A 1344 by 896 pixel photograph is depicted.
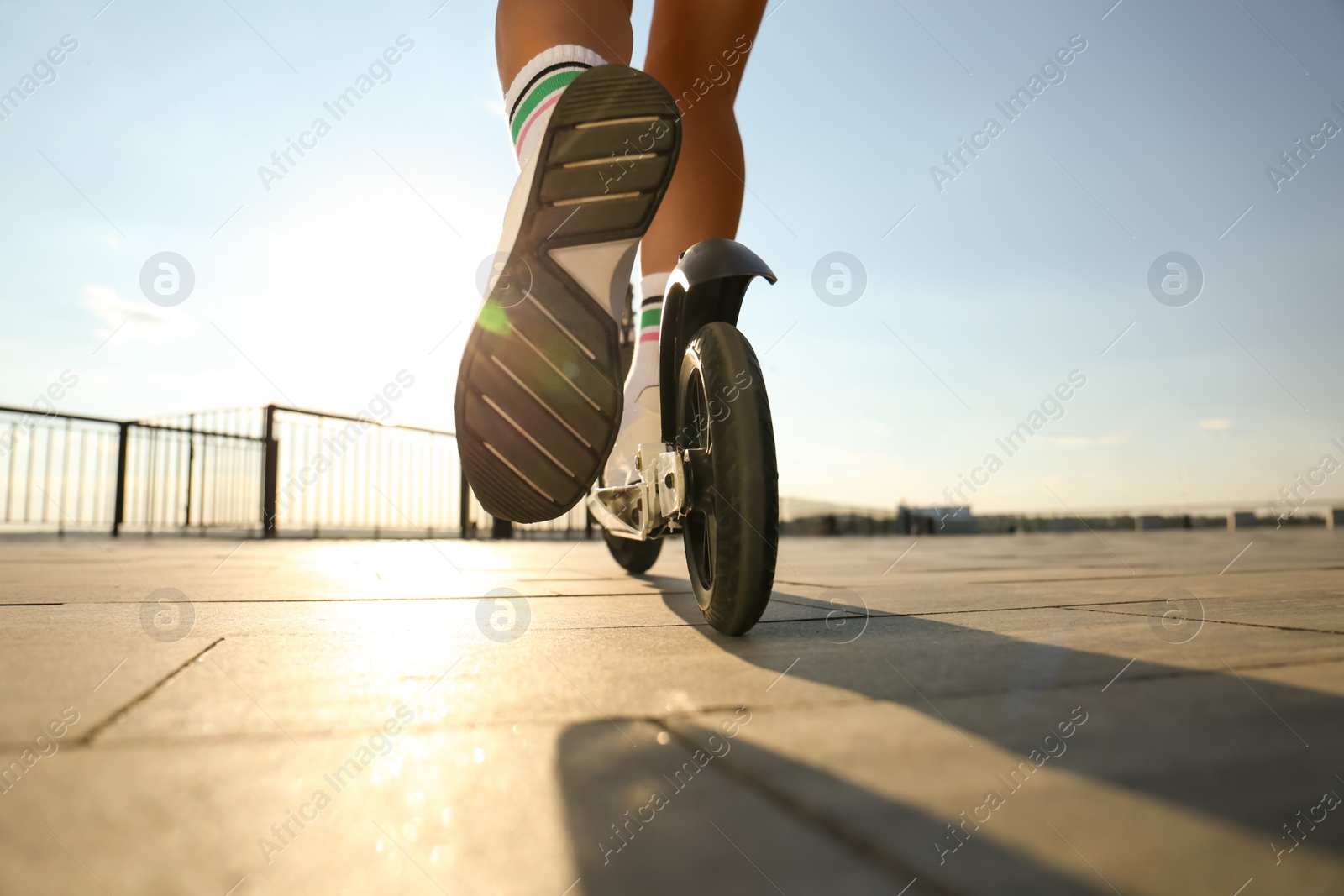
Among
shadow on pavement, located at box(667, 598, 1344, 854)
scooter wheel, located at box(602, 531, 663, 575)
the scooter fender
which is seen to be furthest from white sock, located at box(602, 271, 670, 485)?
scooter wheel, located at box(602, 531, 663, 575)

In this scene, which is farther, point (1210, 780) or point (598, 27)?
point (598, 27)

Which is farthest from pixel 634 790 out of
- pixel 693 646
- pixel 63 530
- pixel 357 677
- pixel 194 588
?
pixel 63 530

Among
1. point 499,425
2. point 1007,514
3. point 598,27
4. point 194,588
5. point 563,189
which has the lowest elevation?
point 1007,514

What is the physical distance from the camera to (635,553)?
253 centimetres

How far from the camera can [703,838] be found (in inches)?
15.7

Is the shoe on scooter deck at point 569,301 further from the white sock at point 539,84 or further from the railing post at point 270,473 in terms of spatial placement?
the railing post at point 270,473

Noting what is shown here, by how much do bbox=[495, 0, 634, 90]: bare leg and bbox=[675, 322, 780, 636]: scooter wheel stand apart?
64cm

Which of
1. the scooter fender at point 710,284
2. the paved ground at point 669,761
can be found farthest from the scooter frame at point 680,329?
the paved ground at point 669,761

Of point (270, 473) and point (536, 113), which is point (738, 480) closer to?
point (536, 113)

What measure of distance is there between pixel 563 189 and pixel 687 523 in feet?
2.03

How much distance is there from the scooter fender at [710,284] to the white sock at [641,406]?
127 millimetres

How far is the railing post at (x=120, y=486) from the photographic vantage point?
8.66 meters

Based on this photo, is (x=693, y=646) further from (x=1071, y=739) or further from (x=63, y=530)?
(x=63, y=530)

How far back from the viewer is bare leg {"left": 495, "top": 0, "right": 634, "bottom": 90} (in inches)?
53.7
